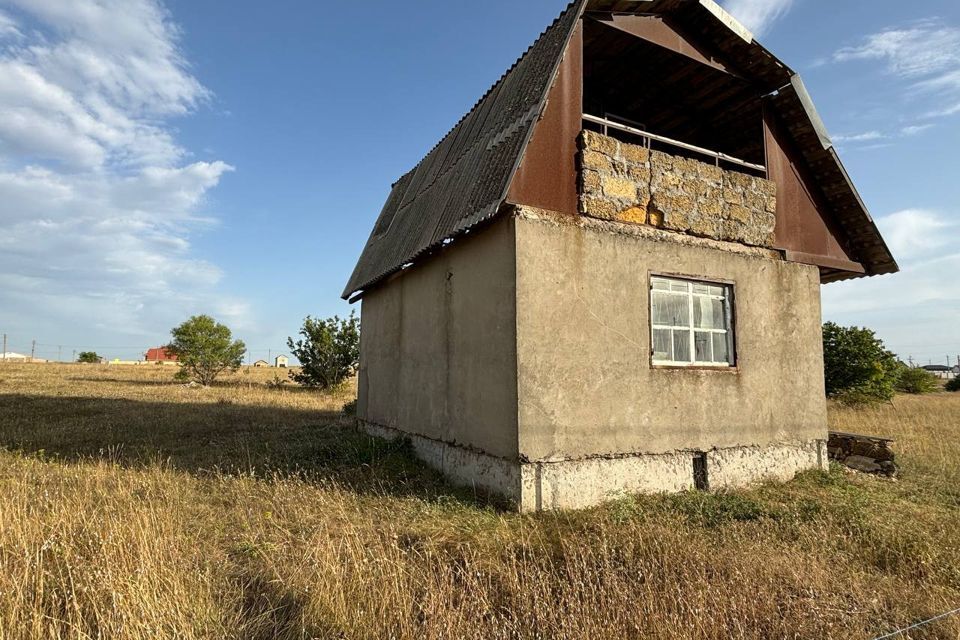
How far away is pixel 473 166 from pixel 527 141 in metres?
1.72

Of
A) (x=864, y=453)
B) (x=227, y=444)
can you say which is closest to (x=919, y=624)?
(x=864, y=453)

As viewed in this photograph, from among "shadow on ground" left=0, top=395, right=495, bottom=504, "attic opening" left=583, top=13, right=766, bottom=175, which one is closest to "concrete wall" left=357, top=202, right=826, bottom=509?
"shadow on ground" left=0, top=395, right=495, bottom=504

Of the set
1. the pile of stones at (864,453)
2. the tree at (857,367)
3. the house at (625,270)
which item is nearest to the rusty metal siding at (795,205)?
the house at (625,270)

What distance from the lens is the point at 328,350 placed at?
2711cm

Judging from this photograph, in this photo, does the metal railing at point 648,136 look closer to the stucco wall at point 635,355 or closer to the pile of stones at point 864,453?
the stucco wall at point 635,355

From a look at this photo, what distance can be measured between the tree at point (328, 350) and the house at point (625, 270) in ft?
57.1

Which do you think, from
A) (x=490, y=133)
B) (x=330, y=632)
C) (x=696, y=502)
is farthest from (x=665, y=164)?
(x=330, y=632)

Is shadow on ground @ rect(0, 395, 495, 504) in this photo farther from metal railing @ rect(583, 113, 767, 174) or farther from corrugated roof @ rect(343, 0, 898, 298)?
metal railing @ rect(583, 113, 767, 174)

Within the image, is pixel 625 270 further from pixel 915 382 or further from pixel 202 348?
pixel 915 382

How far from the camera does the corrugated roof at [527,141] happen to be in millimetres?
7168

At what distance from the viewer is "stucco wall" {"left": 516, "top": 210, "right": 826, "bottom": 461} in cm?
659

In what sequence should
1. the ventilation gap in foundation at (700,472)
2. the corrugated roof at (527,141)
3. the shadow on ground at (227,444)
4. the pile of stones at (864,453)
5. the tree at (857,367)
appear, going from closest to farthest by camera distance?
the corrugated roof at (527,141) → the ventilation gap in foundation at (700,472) → the shadow on ground at (227,444) → the pile of stones at (864,453) → the tree at (857,367)

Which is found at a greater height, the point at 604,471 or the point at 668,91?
the point at 668,91

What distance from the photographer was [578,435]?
6.70m
